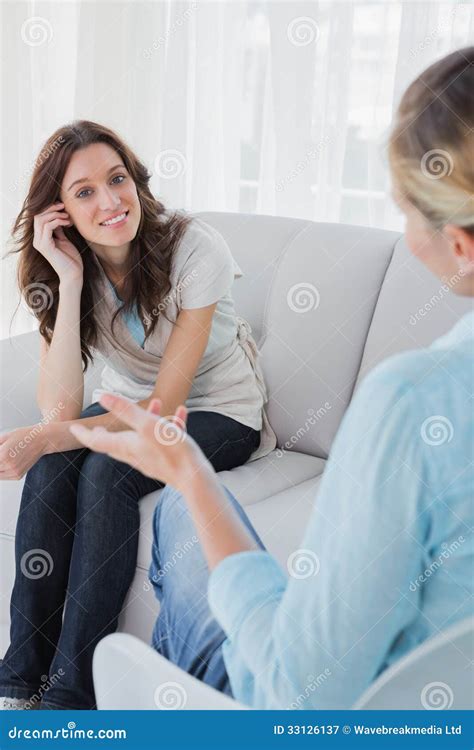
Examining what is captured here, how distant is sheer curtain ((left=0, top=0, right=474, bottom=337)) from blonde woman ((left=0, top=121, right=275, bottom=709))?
2.52ft

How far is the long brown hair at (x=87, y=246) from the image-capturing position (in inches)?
58.7

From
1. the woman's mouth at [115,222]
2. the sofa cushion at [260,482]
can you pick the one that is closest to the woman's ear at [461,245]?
the sofa cushion at [260,482]

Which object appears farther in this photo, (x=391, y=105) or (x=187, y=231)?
(x=391, y=105)

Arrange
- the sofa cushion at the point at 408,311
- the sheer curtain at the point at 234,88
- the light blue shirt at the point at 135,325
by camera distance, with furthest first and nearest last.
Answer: the sheer curtain at the point at 234,88, the light blue shirt at the point at 135,325, the sofa cushion at the point at 408,311

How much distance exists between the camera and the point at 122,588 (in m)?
1.35

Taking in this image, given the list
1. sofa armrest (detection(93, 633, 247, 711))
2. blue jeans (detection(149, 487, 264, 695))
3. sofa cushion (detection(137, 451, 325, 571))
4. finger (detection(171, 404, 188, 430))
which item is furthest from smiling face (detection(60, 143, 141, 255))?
sofa armrest (detection(93, 633, 247, 711))

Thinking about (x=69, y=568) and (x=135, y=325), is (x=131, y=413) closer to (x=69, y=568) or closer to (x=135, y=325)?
(x=69, y=568)

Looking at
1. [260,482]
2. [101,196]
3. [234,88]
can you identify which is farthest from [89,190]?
[234,88]

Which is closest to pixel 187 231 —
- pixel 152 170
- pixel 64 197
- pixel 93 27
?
pixel 64 197

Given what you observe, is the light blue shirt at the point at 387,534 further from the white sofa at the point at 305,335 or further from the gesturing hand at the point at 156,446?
the white sofa at the point at 305,335

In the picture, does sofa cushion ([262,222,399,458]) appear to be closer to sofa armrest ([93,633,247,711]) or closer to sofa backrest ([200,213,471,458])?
sofa backrest ([200,213,471,458])

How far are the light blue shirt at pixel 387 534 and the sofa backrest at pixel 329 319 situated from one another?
2.81 ft

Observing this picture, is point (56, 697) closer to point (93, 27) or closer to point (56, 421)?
point (56, 421)

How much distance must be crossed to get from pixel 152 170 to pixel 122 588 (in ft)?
5.54
